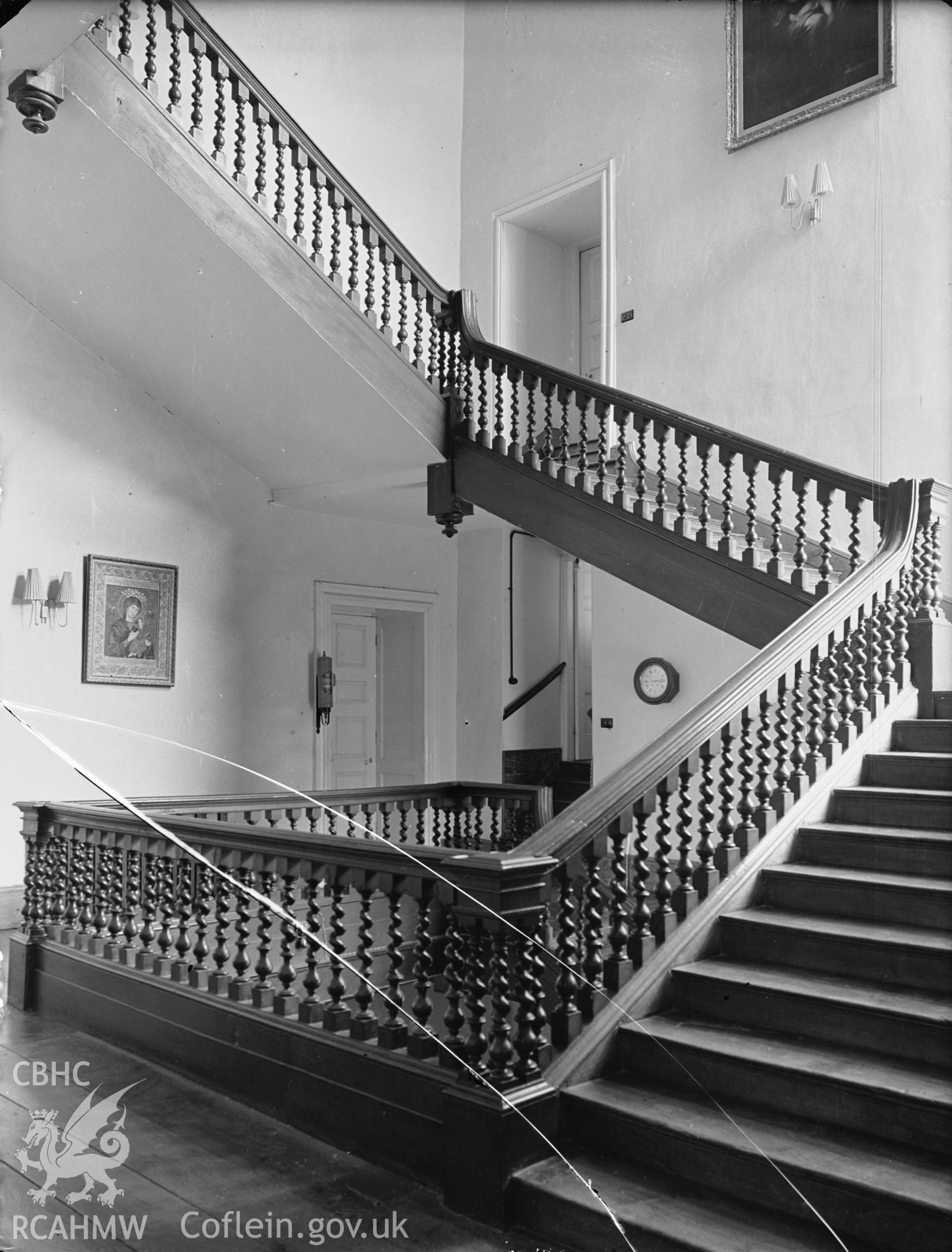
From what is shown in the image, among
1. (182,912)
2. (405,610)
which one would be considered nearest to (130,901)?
(182,912)

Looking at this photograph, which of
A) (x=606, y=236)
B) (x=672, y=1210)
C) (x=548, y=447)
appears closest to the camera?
(x=672, y=1210)

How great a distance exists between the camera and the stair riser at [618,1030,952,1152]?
2.88m

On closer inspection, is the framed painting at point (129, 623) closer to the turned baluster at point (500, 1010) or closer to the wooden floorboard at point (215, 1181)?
the wooden floorboard at point (215, 1181)

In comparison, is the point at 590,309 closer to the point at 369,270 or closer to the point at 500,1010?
the point at 369,270

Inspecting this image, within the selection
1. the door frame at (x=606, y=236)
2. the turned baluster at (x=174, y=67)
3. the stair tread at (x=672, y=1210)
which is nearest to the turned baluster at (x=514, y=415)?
the door frame at (x=606, y=236)

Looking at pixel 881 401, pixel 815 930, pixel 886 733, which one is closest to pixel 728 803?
pixel 815 930

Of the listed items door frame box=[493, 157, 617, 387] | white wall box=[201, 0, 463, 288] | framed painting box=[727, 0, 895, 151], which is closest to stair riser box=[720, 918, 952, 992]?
door frame box=[493, 157, 617, 387]

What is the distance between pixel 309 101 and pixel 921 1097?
323 inches

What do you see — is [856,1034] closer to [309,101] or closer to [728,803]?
[728,803]

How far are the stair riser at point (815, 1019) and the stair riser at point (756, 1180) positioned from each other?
0.58 m

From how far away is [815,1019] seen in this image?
11.2 feet

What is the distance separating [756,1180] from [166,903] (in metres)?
2.78

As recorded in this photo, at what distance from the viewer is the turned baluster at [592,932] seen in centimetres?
340

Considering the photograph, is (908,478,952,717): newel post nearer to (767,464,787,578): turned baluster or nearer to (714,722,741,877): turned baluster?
(767,464,787,578): turned baluster
